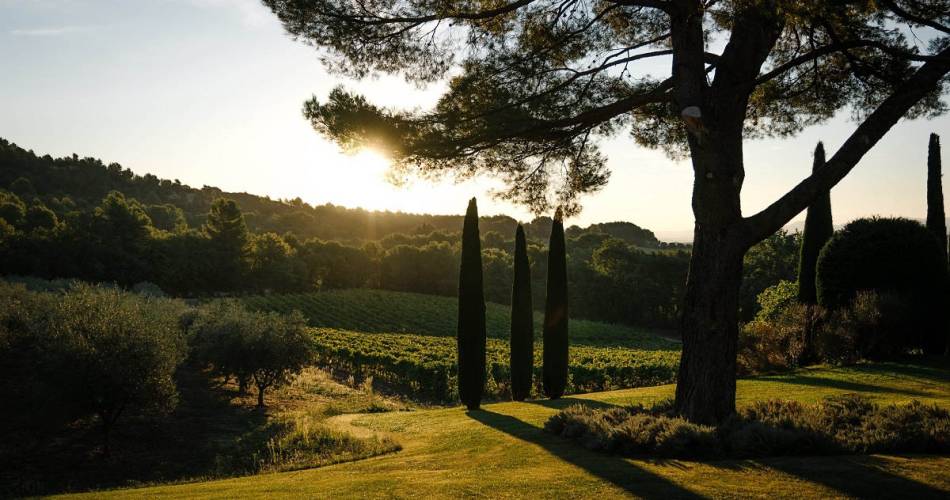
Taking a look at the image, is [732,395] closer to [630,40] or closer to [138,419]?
[630,40]

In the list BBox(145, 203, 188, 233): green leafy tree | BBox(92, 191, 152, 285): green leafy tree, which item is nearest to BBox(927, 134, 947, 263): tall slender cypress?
A: BBox(92, 191, 152, 285): green leafy tree

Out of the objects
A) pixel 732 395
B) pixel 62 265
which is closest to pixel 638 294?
pixel 62 265

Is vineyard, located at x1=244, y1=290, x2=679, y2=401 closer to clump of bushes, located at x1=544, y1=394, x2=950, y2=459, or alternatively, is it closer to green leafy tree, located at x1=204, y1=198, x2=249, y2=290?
green leafy tree, located at x1=204, y1=198, x2=249, y2=290

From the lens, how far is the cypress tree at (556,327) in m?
22.6

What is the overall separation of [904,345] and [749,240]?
1314 cm

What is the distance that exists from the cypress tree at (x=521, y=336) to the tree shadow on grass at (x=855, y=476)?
1508cm

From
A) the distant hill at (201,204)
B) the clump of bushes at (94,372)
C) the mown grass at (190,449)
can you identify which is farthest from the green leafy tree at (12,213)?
the clump of bushes at (94,372)

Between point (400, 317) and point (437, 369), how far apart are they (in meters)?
31.5

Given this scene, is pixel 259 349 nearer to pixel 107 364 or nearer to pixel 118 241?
pixel 107 364

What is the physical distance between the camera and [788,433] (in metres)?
7.72

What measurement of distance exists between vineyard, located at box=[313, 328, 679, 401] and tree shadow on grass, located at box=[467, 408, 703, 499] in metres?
15.7

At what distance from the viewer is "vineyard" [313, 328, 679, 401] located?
90.7 feet

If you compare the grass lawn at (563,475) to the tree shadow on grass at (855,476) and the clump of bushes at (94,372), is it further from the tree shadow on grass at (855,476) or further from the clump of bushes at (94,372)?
the clump of bushes at (94,372)

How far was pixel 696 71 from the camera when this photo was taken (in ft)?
31.1
